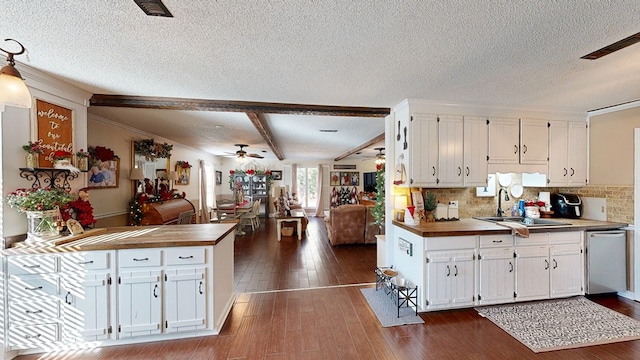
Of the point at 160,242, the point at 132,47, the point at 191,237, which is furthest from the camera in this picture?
the point at 191,237

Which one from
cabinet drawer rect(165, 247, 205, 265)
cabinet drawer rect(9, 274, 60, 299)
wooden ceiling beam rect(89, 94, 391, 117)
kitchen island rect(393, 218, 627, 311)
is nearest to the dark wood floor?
kitchen island rect(393, 218, 627, 311)

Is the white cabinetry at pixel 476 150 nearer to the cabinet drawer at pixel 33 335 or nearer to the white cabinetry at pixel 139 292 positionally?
the white cabinetry at pixel 139 292

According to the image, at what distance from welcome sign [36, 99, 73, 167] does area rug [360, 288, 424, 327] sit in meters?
3.57

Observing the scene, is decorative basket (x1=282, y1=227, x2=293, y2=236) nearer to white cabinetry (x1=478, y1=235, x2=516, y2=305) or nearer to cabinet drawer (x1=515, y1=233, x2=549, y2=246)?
white cabinetry (x1=478, y1=235, x2=516, y2=305)

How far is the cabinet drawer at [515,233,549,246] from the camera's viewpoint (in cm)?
268

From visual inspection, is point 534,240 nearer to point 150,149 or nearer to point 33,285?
point 33,285

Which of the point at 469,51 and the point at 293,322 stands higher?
the point at 469,51

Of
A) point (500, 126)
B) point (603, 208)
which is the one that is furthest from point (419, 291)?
point (603, 208)

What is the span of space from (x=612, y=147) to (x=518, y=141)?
117 cm

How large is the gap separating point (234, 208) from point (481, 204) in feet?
17.4

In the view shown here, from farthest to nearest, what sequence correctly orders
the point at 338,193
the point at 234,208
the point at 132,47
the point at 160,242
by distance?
1. the point at 338,193
2. the point at 234,208
3. the point at 160,242
4. the point at 132,47

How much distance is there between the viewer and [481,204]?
3.42 metres

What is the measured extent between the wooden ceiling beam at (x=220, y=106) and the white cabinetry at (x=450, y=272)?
183cm

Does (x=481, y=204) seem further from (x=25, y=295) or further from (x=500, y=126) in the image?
(x=25, y=295)
